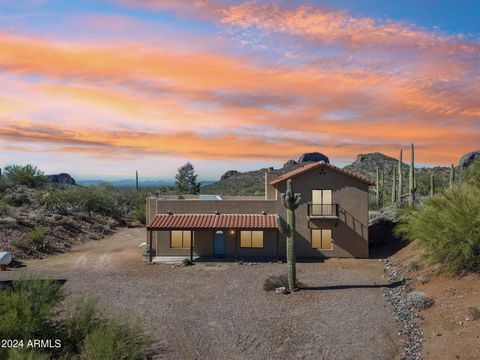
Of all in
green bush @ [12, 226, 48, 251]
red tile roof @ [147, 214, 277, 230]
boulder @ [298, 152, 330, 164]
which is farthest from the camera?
boulder @ [298, 152, 330, 164]

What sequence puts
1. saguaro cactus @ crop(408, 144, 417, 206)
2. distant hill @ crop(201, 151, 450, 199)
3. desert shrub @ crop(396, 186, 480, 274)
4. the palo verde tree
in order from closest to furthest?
desert shrub @ crop(396, 186, 480, 274) < saguaro cactus @ crop(408, 144, 417, 206) < the palo verde tree < distant hill @ crop(201, 151, 450, 199)

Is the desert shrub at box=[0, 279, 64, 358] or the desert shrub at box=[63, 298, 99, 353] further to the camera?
the desert shrub at box=[63, 298, 99, 353]

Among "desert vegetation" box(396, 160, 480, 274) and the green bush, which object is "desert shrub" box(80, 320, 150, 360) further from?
the green bush

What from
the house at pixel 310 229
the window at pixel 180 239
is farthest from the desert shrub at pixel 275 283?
the window at pixel 180 239

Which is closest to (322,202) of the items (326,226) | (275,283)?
(326,226)

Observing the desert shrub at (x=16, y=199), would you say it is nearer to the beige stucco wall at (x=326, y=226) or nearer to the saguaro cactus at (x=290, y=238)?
the beige stucco wall at (x=326, y=226)

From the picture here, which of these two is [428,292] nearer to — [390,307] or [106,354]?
[390,307]

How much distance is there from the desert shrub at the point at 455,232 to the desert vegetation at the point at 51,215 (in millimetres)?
26252

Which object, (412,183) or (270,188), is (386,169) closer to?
(412,183)

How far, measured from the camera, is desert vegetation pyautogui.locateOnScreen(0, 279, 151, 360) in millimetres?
10656

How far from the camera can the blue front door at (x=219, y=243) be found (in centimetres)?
2966

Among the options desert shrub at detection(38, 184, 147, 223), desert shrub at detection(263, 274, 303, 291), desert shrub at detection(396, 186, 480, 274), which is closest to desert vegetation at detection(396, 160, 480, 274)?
desert shrub at detection(396, 186, 480, 274)

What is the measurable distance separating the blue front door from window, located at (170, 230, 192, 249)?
1.88 metres

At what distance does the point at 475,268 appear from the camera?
18141 mm
